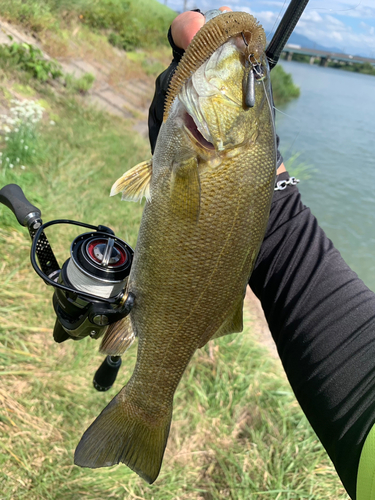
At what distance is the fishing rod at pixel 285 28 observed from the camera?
197 centimetres

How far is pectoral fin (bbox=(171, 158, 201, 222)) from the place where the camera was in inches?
63.5

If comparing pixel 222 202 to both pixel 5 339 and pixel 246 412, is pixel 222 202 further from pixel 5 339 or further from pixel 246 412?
pixel 246 412

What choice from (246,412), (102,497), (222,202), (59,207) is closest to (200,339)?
(222,202)

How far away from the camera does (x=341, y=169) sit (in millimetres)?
15117

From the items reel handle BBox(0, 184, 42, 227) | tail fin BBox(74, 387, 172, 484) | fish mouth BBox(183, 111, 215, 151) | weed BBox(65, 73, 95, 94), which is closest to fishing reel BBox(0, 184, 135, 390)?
reel handle BBox(0, 184, 42, 227)

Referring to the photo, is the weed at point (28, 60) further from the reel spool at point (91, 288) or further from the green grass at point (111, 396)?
the reel spool at point (91, 288)

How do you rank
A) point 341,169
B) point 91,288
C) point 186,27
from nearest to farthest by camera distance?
point 91,288 → point 186,27 → point 341,169

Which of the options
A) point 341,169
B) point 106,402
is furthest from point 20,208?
point 341,169

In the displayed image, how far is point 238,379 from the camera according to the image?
12.0 ft

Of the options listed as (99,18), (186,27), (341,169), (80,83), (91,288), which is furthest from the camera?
(341,169)

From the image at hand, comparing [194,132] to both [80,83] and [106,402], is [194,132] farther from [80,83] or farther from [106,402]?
[80,83]

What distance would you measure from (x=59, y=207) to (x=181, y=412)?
277 centimetres

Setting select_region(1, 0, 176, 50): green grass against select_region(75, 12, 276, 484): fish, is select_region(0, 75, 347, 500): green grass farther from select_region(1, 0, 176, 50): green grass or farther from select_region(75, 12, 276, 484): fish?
select_region(1, 0, 176, 50): green grass

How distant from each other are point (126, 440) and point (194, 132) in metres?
1.46
